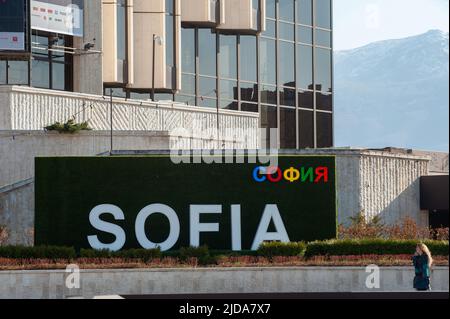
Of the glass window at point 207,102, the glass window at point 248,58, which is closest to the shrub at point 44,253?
the glass window at point 207,102

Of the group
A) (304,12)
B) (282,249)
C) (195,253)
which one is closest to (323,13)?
(304,12)

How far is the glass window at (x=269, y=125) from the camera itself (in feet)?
227

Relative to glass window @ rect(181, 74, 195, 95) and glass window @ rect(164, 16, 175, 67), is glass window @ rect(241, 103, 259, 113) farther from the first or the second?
glass window @ rect(164, 16, 175, 67)

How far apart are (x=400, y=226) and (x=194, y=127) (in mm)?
14076

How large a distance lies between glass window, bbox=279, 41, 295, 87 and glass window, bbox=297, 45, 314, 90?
51cm

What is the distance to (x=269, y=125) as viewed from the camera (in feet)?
231

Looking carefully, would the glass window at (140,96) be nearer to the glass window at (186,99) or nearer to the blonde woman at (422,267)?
the glass window at (186,99)

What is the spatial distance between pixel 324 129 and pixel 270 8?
8.78 m

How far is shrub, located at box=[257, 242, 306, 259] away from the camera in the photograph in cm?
3612

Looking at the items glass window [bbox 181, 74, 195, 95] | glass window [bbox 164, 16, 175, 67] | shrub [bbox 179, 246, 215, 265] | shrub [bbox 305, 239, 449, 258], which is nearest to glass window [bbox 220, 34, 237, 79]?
glass window [bbox 181, 74, 195, 95]

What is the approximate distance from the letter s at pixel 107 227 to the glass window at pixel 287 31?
37.4m

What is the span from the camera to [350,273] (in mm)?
34031

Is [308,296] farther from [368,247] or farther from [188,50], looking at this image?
[188,50]
